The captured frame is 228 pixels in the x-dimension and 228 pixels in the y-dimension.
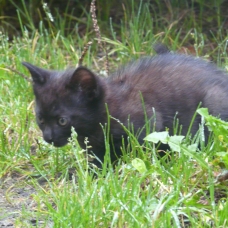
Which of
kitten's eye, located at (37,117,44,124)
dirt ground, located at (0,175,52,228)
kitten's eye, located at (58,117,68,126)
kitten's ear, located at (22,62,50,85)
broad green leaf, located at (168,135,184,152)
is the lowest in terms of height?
dirt ground, located at (0,175,52,228)

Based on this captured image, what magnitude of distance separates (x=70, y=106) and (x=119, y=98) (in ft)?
1.08

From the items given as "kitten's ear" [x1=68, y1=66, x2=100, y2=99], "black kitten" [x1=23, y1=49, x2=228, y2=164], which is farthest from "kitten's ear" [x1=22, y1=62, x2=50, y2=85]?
"kitten's ear" [x1=68, y1=66, x2=100, y2=99]

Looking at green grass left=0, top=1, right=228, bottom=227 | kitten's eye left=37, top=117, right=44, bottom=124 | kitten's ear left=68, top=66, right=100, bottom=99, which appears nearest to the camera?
green grass left=0, top=1, right=228, bottom=227

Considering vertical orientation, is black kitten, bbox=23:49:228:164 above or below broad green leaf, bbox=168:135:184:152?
below

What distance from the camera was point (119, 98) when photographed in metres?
3.89

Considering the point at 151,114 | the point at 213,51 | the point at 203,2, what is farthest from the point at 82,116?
the point at 203,2

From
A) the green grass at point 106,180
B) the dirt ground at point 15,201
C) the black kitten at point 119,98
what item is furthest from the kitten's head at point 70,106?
the dirt ground at point 15,201

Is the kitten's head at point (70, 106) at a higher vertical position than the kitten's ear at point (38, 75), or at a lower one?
lower

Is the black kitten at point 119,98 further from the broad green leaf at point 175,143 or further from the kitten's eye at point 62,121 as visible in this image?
the broad green leaf at point 175,143

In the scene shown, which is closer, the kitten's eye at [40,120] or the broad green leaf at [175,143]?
the broad green leaf at [175,143]

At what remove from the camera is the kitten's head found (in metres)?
3.71

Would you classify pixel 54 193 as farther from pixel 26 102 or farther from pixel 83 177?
pixel 26 102

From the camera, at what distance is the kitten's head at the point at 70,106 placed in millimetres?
3709

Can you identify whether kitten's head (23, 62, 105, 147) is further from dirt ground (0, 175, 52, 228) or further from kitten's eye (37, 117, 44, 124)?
dirt ground (0, 175, 52, 228)
